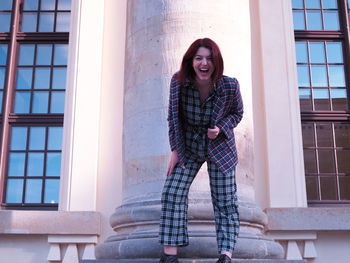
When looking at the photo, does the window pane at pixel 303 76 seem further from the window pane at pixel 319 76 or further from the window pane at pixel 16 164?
the window pane at pixel 16 164

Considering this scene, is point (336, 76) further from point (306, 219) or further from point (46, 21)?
point (46, 21)

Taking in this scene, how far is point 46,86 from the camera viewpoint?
911 centimetres

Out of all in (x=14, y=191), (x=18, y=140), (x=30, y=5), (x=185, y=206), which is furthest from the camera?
(x=30, y=5)

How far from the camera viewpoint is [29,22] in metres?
9.46

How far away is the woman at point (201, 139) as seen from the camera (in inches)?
126

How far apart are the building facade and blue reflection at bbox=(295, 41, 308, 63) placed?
0.02 meters

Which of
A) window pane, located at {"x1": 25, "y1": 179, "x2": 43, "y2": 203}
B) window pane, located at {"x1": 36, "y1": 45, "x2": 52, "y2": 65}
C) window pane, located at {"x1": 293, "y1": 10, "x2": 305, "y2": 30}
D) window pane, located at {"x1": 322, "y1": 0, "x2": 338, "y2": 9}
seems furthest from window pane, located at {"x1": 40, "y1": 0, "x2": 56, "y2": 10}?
window pane, located at {"x1": 322, "y1": 0, "x2": 338, "y2": 9}

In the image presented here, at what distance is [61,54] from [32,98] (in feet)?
3.18

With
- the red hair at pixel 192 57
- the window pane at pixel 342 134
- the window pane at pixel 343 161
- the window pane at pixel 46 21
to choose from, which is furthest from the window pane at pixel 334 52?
the red hair at pixel 192 57

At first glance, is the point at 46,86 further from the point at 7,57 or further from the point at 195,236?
the point at 195,236

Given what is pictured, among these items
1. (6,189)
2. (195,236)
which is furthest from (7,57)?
(195,236)

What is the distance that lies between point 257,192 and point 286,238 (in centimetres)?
89

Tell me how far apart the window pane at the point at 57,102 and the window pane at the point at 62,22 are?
124 centimetres

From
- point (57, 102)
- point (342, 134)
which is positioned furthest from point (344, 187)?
point (57, 102)
